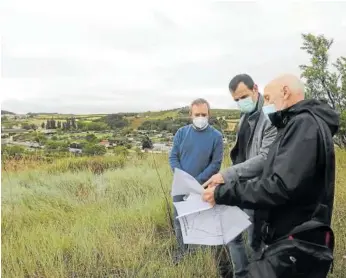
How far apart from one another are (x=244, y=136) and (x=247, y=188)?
4.85 ft

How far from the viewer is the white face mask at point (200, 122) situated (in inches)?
186

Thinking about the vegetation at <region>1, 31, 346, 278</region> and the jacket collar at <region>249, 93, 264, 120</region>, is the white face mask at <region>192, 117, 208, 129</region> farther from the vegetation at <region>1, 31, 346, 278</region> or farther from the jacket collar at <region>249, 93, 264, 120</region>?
the jacket collar at <region>249, 93, 264, 120</region>

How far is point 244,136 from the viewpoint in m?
3.81

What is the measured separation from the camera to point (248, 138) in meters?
3.73

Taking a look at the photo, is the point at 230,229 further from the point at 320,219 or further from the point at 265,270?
the point at 320,219

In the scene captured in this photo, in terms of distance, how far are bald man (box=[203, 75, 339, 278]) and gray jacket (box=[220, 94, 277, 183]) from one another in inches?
31.6

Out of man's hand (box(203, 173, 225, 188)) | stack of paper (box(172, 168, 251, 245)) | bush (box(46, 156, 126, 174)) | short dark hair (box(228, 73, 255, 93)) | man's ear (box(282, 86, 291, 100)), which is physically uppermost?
short dark hair (box(228, 73, 255, 93))

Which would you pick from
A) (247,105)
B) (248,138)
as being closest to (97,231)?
(248,138)

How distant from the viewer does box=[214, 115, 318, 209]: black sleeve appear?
2.22 meters

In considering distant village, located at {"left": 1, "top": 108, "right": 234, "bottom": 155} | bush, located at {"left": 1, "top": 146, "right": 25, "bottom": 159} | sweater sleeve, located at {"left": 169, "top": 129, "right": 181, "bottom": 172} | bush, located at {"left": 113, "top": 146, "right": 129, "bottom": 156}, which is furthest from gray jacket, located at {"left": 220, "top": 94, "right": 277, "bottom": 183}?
bush, located at {"left": 113, "top": 146, "right": 129, "bottom": 156}

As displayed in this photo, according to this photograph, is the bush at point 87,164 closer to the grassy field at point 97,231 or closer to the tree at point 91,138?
the tree at point 91,138

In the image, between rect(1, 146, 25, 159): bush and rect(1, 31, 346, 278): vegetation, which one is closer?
rect(1, 31, 346, 278): vegetation

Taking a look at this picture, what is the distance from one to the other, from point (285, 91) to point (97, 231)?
307cm

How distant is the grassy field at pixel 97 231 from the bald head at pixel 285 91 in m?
2.08
